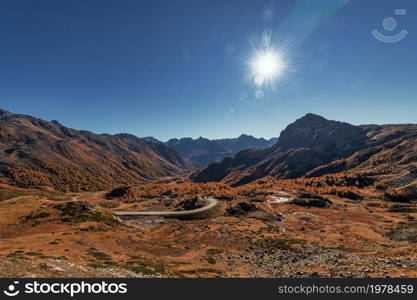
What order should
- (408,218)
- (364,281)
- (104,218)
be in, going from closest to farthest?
(364,281)
(104,218)
(408,218)

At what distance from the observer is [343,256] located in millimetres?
45219

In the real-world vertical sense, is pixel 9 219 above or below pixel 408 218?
above

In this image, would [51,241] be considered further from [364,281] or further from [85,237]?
[364,281]

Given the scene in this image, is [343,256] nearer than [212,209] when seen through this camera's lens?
Yes

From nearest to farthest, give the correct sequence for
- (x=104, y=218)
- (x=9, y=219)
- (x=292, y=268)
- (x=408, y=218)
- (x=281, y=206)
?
(x=292, y=268)
(x=9, y=219)
(x=104, y=218)
(x=408, y=218)
(x=281, y=206)

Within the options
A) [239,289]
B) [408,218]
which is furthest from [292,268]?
[408,218]

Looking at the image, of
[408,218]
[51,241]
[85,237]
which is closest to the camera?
[51,241]

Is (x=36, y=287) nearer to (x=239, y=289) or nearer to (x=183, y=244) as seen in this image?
(x=239, y=289)

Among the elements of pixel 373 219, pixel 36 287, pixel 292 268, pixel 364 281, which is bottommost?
pixel 373 219

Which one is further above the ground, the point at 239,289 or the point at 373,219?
the point at 239,289

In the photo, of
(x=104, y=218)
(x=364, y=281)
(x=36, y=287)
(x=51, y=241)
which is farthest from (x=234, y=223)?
(x=36, y=287)

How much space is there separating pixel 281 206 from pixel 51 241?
135 m

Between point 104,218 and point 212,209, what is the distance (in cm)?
6177

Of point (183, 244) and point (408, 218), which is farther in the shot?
point (408, 218)
